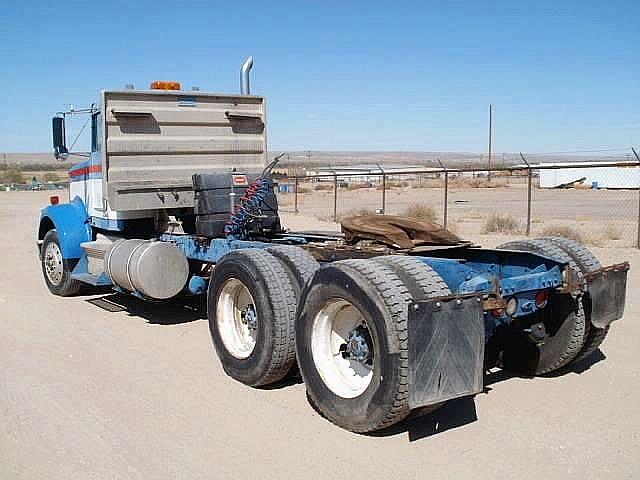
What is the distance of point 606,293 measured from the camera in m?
5.48

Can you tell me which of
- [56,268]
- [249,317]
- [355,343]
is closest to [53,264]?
[56,268]

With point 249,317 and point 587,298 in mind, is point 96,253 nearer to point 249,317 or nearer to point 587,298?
point 249,317

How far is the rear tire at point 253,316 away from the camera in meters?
5.56

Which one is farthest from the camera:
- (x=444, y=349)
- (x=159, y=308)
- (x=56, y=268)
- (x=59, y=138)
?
(x=56, y=268)

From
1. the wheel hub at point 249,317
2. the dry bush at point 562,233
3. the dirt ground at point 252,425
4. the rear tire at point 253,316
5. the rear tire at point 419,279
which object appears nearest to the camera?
the dirt ground at point 252,425

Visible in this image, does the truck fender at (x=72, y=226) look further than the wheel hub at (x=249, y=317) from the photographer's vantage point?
Yes

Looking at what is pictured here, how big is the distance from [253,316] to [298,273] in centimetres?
66

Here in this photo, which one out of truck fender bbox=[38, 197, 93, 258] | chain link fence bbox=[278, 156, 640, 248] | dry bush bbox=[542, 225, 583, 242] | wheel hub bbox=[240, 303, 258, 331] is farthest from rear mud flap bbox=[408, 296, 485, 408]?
dry bush bbox=[542, 225, 583, 242]

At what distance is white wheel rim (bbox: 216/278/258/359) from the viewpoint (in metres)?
6.19

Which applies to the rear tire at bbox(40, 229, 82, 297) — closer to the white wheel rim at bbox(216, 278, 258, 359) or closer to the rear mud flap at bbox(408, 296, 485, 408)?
the white wheel rim at bbox(216, 278, 258, 359)

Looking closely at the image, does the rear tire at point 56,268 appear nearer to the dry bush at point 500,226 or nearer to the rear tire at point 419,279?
the rear tire at point 419,279

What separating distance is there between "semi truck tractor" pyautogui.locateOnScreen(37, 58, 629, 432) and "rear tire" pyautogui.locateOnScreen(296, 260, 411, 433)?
0.01 m

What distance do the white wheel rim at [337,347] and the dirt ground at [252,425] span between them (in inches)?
12.8

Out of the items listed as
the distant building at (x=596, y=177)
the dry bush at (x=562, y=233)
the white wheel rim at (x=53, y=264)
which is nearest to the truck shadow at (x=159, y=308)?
the white wheel rim at (x=53, y=264)
